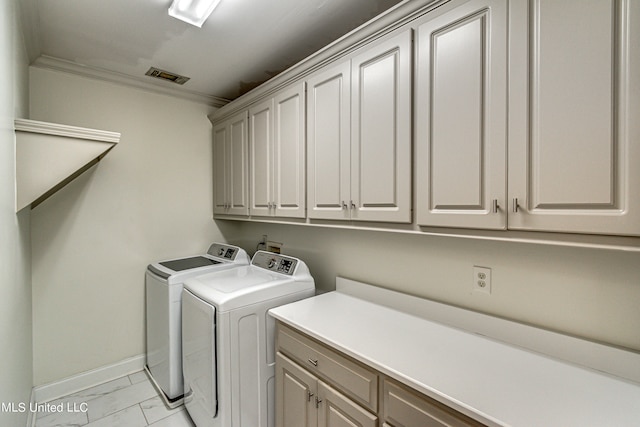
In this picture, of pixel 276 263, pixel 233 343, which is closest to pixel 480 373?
pixel 233 343

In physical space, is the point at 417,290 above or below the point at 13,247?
below

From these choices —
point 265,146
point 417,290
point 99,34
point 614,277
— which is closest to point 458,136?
point 614,277

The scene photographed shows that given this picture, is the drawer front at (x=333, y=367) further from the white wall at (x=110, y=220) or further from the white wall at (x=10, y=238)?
the white wall at (x=110, y=220)

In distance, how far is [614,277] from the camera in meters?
1.05

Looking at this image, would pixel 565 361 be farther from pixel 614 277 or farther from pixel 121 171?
pixel 121 171

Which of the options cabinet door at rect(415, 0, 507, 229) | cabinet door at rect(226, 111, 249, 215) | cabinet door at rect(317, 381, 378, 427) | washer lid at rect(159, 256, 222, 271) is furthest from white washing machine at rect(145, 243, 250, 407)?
cabinet door at rect(415, 0, 507, 229)

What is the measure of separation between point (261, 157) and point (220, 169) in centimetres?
74

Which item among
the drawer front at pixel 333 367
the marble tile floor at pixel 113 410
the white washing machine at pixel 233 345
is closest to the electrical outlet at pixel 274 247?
the white washing machine at pixel 233 345

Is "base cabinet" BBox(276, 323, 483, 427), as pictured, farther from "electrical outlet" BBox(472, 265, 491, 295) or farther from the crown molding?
the crown molding

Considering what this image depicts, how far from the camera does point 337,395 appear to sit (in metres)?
1.26

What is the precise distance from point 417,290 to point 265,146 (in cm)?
139

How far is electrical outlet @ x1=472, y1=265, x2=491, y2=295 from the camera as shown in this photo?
135cm

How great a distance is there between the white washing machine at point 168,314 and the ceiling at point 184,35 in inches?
58.8

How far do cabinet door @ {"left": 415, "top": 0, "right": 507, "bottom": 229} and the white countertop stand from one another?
1.73ft
